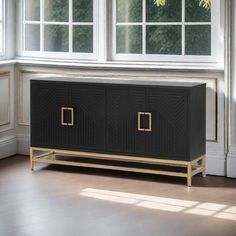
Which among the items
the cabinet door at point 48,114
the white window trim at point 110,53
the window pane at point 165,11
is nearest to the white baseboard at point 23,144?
the cabinet door at point 48,114

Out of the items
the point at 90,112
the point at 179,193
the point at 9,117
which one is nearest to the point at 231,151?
the point at 179,193

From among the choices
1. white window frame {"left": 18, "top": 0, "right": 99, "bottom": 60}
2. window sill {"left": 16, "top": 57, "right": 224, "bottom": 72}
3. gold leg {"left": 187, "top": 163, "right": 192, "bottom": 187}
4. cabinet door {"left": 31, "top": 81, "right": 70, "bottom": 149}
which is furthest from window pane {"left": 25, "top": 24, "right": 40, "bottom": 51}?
gold leg {"left": 187, "top": 163, "right": 192, "bottom": 187}

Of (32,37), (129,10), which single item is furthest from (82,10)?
(32,37)

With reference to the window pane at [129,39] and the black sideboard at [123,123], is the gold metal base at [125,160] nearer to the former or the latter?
the black sideboard at [123,123]

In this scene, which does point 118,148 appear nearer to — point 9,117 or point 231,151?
point 231,151

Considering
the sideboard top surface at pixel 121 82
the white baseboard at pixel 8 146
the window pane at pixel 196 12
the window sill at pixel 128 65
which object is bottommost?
the white baseboard at pixel 8 146

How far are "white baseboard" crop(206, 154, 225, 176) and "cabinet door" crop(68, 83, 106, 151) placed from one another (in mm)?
1042

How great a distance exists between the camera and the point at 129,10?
7.39 m

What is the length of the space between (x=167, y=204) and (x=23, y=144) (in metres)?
2.59

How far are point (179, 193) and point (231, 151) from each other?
2.99 feet

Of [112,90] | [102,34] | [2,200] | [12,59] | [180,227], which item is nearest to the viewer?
[180,227]

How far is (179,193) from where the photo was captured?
20.6 feet

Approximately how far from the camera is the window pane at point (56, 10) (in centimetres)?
771

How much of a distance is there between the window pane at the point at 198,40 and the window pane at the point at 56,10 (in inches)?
54.4
